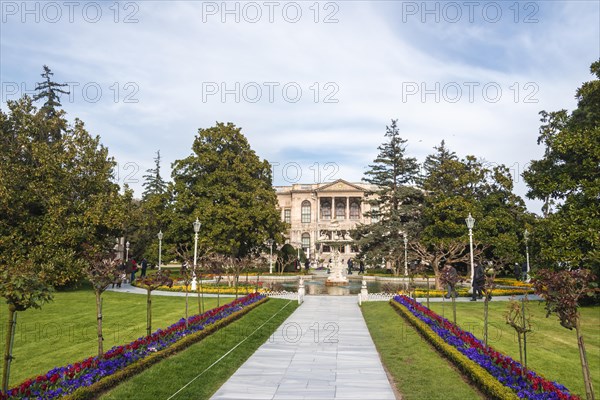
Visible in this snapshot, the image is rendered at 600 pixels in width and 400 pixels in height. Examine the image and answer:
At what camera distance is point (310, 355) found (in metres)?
11.2

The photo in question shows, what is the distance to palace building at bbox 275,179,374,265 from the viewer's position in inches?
3285

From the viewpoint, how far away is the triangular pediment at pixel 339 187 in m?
83.9

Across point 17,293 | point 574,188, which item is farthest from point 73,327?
point 574,188

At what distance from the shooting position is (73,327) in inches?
555

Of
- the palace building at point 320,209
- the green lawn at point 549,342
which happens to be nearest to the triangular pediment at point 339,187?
the palace building at point 320,209

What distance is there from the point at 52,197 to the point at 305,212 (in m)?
65.3

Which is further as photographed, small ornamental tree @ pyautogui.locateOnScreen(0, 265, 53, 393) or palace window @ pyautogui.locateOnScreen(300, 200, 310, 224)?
palace window @ pyautogui.locateOnScreen(300, 200, 310, 224)

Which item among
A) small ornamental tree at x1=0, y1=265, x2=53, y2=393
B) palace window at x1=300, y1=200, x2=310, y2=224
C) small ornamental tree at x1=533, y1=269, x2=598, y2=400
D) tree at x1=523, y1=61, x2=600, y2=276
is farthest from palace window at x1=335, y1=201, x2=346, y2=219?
small ornamental tree at x1=0, y1=265, x2=53, y2=393

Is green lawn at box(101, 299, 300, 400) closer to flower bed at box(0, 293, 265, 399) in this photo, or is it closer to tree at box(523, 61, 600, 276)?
flower bed at box(0, 293, 265, 399)

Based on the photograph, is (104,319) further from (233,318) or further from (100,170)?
(100,170)

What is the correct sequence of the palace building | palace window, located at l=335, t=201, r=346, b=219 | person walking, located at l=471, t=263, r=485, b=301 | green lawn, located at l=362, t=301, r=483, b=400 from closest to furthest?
green lawn, located at l=362, t=301, r=483, b=400
person walking, located at l=471, t=263, r=485, b=301
the palace building
palace window, located at l=335, t=201, r=346, b=219

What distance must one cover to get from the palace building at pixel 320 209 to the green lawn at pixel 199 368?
65.8 metres

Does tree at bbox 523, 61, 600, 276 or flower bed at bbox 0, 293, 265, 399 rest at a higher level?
tree at bbox 523, 61, 600, 276

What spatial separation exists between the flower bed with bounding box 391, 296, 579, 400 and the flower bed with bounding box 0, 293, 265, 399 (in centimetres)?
635
